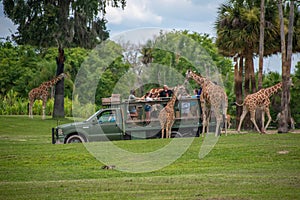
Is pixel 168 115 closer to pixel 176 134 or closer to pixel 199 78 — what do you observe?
pixel 176 134

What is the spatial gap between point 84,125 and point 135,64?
4248 cm

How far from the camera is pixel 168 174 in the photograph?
52.1 feet

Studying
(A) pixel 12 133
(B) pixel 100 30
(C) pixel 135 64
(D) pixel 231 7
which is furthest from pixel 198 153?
(C) pixel 135 64

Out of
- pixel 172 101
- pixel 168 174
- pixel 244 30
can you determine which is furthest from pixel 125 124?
pixel 244 30

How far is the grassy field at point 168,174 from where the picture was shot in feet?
41.8

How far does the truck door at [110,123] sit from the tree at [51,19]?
1692 centimetres

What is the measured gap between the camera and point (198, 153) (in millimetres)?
19344

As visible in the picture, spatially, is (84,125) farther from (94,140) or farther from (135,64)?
(135,64)

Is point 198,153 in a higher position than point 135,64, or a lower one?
lower

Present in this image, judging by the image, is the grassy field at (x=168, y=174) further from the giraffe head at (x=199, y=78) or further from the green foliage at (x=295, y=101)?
the green foliage at (x=295, y=101)

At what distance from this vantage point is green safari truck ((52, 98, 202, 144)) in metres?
23.9

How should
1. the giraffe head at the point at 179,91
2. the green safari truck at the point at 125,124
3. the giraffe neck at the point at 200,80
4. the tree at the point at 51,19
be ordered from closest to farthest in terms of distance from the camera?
the green safari truck at the point at 125,124
the giraffe head at the point at 179,91
the giraffe neck at the point at 200,80
the tree at the point at 51,19

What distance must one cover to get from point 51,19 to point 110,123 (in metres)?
17.7

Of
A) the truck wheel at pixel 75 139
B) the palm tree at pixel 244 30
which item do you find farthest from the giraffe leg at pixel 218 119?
the palm tree at pixel 244 30
